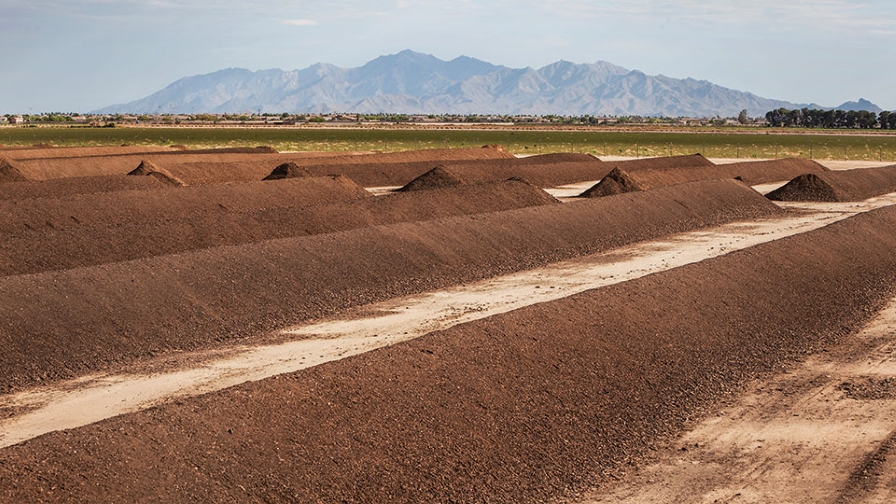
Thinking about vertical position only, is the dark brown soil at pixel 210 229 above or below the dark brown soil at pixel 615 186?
above

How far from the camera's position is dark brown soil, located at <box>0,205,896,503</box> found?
29.5 ft

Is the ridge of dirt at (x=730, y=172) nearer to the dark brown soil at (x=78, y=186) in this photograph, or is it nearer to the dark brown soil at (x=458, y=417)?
the dark brown soil at (x=78, y=186)

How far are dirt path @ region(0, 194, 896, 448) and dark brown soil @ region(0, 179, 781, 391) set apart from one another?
694 millimetres

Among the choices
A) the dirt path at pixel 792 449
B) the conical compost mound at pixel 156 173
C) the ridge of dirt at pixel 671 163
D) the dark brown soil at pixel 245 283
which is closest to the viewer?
the dirt path at pixel 792 449

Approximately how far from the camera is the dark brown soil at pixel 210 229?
21.1 meters

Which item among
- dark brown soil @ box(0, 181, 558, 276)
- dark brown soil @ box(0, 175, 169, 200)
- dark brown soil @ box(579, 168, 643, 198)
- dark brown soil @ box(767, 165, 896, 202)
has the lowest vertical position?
dark brown soil @ box(767, 165, 896, 202)

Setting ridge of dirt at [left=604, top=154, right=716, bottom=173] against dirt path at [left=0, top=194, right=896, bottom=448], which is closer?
dirt path at [left=0, top=194, right=896, bottom=448]

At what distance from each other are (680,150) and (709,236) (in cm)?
6634

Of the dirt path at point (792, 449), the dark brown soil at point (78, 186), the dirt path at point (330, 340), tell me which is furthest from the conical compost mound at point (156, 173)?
the dirt path at point (792, 449)

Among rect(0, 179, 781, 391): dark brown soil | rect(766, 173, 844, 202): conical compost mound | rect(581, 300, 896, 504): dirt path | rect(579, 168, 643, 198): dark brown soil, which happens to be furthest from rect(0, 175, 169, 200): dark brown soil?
rect(581, 300, 896, 504): dirt path

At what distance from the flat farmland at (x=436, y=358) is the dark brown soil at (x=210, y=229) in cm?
9


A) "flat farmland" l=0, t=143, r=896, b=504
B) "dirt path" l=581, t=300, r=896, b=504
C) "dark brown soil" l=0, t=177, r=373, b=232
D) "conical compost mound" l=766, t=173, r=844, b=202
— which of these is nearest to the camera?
"flat farmland" l=0, t=143, r=896, b=504

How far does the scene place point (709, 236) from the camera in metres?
29.8

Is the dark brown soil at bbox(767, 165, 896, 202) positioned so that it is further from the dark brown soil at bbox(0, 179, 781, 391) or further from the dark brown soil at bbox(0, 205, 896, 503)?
the dark brown soil at bbox(0, 205, 896, 503)
